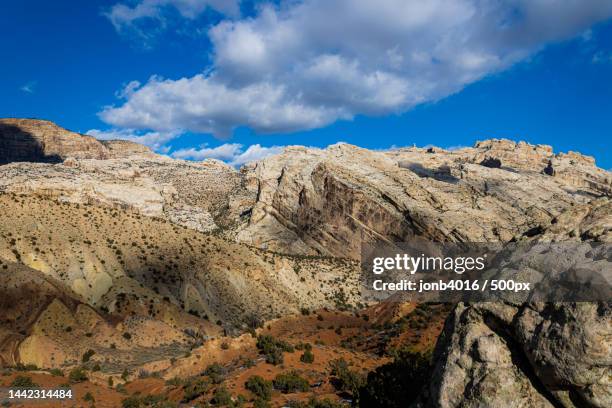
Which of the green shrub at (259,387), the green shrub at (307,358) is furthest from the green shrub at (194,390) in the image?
the green shrub at (307,358)

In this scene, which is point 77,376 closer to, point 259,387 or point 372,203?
point 259,387

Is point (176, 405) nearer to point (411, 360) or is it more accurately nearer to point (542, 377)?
point (411, 360)

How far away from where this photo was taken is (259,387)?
20.9 m

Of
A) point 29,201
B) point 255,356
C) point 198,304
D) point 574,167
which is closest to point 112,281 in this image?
point 198,304

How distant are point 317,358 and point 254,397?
302 inches

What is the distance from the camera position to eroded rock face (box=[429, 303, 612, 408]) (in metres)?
7.28

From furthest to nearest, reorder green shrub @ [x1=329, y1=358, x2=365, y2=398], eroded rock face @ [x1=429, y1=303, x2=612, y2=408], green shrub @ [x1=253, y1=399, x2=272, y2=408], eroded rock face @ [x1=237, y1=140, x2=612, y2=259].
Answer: eroded rock face @ [x1=237, y1=140, x2=612, y2=259], green shrub @ [x1=329, y1=358, x2=365, y2=398], green shrub @ [x1=253, y1=399, x2=272, y2=408], eroded rock face @ [x1=429, y1=303, x2=612, y2=408]

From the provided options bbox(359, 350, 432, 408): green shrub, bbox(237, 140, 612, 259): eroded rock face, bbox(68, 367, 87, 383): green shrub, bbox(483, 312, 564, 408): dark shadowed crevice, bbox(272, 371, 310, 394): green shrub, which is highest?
bbox(237, 140, 612, 259): eroded rock face

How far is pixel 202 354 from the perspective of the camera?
28.8 meters

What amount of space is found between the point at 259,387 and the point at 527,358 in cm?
1512

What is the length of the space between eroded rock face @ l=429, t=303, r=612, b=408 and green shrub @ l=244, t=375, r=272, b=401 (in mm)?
12929

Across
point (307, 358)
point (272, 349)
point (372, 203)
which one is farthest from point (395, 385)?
point (372, 203)

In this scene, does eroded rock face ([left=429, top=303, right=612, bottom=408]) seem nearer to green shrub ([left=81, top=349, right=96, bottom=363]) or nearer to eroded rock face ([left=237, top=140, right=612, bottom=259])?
green shrub ([left=81, top=349, right=96, bottom=363])

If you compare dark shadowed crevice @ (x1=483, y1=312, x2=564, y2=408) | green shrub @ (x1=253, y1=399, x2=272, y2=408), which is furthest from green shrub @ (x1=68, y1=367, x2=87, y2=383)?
dark shadowed crevice @ (x1=483, y1=312, x2=564, y2=408)
